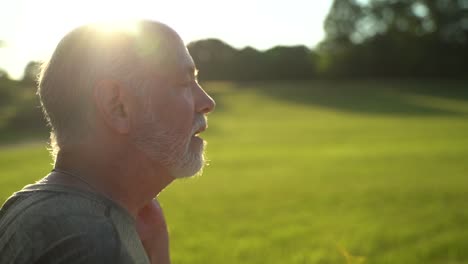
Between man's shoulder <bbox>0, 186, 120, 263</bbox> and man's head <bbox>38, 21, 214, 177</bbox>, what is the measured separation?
23cm

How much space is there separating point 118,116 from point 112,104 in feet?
0.11

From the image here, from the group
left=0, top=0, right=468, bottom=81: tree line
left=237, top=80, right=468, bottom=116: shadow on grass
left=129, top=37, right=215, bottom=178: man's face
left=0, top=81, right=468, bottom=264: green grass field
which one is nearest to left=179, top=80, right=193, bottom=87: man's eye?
left=129, top=37, right=215, bottom=178: man's face

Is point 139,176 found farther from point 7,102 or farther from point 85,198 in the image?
point 7,102

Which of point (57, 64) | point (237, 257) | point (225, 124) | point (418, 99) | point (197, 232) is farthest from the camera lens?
point (418, 99)

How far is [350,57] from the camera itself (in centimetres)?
6756

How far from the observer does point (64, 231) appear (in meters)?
1.17

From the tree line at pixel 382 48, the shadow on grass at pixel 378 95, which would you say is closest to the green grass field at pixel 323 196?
the shadow on grass at pixel 378 95

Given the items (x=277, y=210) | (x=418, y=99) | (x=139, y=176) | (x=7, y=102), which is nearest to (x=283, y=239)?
(x=277, y=210)

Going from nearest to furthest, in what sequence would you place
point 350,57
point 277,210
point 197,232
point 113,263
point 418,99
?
point 113,263, point 197,232, point 277,210, point 418,99, point 350,57

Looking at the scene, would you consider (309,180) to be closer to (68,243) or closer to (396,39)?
(68,243)

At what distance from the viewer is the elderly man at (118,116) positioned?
1.37 m

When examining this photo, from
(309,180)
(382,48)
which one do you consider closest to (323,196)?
(309,180)

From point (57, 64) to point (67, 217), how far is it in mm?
435

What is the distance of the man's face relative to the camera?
1445 millimetres
